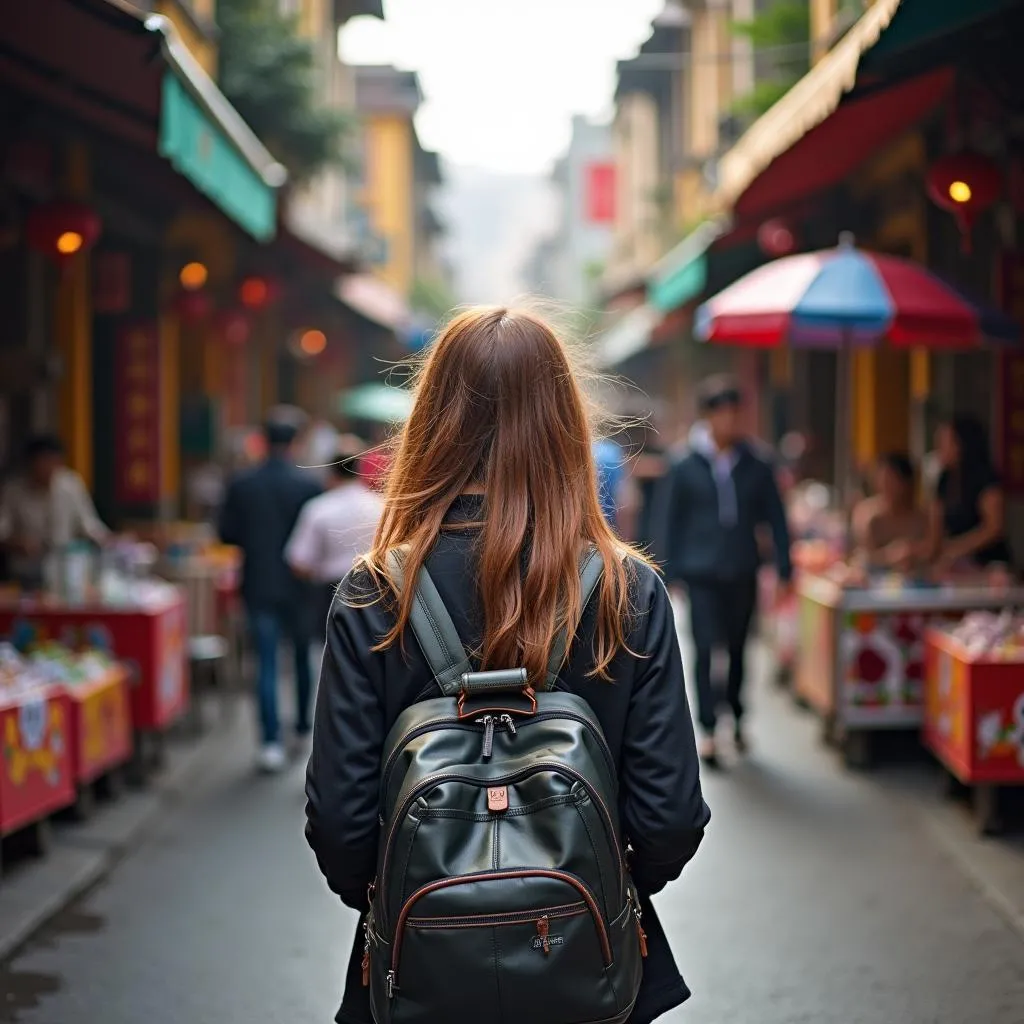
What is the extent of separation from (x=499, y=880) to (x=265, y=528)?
6637mm

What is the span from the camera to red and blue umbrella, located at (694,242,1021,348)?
812 cm

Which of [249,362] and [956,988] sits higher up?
[249,362]

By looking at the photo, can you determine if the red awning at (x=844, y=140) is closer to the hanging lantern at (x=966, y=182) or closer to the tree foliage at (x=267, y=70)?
the hanging lantern at (x=966, y=182)

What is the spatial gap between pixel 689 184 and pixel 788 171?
1551 centimetres

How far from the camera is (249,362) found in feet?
69.6

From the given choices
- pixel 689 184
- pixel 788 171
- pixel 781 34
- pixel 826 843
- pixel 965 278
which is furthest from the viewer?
pixel 689 184

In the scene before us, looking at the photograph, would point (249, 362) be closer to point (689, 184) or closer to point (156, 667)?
point (689, 184)

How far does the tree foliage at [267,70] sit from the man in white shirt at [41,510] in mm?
6180

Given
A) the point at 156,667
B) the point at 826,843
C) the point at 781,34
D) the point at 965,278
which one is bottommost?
the point at 826,843

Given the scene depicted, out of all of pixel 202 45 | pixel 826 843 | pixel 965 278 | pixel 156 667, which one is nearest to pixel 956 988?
pixel 826 843

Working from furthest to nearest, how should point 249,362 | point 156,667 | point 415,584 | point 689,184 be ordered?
point 689,184
point 249,362
point 156,667
point 415,584

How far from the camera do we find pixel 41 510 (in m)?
9.91

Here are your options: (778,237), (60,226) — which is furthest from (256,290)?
(60,226)

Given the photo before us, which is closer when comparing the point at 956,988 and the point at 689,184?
the point at 956,988
